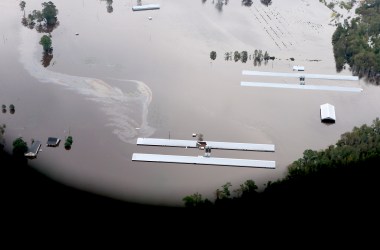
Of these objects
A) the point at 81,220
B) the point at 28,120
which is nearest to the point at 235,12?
the point at 28,120

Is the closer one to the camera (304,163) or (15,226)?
(15,226)

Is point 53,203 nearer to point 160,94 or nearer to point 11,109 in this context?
point 11,109

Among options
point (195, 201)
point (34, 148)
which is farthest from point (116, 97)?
point (195, 201)

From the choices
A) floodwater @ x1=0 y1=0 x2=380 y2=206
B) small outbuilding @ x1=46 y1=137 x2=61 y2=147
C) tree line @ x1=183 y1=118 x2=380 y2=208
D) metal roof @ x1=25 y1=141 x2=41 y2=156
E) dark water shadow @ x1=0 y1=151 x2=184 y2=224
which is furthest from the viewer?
small outbuilding @ x1=46 y1=137 x2=61 y2=147

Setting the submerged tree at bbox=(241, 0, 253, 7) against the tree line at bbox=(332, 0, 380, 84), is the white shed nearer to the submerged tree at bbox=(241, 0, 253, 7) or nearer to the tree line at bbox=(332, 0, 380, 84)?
the tree line at bbox=(332, 0, 380, 84)

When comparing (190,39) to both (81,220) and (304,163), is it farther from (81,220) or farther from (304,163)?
(81,220)

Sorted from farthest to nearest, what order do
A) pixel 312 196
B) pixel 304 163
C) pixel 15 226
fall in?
1. pixel 304 163
2. pixel 312 196
3. pixel 15 226

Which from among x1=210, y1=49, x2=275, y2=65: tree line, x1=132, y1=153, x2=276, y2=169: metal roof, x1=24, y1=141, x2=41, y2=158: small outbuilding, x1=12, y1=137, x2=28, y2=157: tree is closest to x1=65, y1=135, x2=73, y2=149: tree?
x1=24, y1=141, x2=41, y2=158: small outbuilding

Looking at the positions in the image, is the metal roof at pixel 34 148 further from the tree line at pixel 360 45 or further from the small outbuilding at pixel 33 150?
the tree line at pixel 360 45
